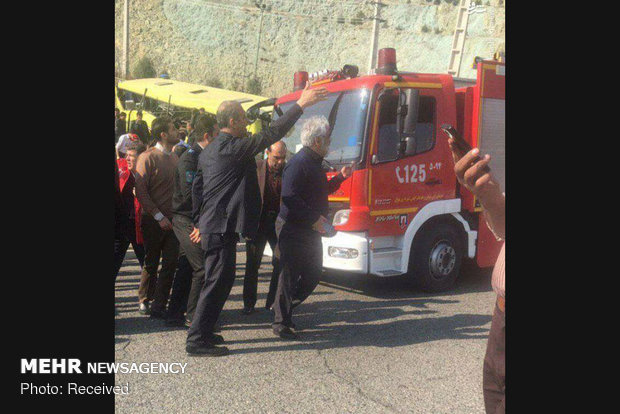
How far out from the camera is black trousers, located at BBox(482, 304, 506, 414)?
7.39 feet

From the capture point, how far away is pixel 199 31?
71000 mm

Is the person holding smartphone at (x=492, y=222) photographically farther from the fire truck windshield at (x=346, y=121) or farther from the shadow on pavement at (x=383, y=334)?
the fire truck windshield at (x=346, y=121)

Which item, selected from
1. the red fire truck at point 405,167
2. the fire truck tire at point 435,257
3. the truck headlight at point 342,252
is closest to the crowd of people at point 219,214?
the truck headlight at point 342,252

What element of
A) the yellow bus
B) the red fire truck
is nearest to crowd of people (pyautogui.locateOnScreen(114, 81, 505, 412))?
the red fire truck

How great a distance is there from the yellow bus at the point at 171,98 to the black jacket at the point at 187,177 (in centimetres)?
1361

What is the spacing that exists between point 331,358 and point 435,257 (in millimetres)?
2543

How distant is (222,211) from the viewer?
185 inches

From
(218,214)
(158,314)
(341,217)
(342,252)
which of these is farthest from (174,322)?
(341,217)

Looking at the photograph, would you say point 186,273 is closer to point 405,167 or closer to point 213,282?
point 213,282

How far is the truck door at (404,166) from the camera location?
645 cm

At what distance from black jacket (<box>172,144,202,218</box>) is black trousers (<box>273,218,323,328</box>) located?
84cm
